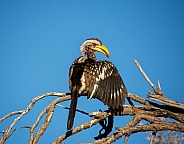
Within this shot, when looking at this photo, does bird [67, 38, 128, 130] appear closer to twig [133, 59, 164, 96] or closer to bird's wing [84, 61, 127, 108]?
bird's wing [84, 61, 127, 108]

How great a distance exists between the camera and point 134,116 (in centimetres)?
386

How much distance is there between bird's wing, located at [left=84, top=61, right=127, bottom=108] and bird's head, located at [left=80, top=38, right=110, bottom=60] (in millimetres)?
708

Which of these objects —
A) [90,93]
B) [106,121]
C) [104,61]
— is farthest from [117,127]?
[104,61]

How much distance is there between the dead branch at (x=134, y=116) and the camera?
3.66 m

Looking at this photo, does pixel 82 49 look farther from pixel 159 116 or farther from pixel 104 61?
pixel 159 116

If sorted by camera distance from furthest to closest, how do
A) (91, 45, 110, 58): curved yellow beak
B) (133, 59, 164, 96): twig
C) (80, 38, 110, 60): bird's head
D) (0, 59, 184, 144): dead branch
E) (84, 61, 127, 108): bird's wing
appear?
1. (80, 38, 110, 60): bird's head
2. (91, 45, 110, 58): curved yellow beak
3. (84, 61, 127, 108): bird's wing
4. (133, 59, 164, 96): twig
5. (0, 59, 184, 144): dead branch

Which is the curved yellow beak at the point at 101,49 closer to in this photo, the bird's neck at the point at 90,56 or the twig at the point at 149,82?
the bird's neck at the point at 90,56

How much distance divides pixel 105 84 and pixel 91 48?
1356 mm

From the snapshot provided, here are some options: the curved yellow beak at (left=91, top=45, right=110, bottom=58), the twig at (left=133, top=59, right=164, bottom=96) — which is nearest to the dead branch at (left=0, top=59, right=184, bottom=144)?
the twig at (left=133, top=59, right=164, bottom=96)

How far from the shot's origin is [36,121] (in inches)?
155

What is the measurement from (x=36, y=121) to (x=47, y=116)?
0.16 m

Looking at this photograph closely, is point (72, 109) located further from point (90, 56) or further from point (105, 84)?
point (90, 56)

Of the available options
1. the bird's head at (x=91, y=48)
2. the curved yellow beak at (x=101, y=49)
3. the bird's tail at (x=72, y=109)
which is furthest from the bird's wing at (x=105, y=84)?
the bird's head at (x=91, y=48)

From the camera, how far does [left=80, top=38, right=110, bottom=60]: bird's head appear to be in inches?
230
